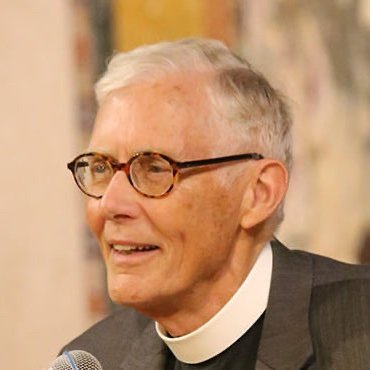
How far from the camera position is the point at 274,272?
240 cm

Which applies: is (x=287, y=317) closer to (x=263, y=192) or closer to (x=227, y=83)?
(x=263, y=192)

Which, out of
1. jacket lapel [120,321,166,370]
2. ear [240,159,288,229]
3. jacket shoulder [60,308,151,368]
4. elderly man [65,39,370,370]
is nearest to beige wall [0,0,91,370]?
jacket shoulder [60,308,151,368]

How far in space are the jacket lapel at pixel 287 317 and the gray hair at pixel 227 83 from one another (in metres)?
0.23

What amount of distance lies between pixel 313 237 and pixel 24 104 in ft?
4.38

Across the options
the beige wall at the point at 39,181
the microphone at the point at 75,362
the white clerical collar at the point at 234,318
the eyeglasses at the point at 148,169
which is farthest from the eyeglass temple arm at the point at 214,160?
the beige wall at the point at 39,181

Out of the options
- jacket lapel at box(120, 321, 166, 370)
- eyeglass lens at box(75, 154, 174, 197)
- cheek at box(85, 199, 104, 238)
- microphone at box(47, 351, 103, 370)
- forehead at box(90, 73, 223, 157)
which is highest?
forehead at box(90, 73, 223, 157)

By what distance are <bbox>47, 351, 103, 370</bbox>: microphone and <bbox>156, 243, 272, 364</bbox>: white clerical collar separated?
32 cm

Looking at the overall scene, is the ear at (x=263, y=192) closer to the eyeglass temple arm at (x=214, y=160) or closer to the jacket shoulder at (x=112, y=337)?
the eyeglass temple arm at (x=214, y=160)

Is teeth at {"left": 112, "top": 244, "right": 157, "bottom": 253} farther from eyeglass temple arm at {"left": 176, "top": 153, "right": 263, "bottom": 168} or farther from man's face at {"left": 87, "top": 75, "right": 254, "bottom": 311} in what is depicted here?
eyeglass temple arm at {"left": 176, "top": 153, "right": 263, "bottom": 168}

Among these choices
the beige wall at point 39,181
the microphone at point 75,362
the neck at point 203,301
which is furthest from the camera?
the beige wall at point 39,181

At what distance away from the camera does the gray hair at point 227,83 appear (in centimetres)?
233

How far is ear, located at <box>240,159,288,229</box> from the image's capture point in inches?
93.0

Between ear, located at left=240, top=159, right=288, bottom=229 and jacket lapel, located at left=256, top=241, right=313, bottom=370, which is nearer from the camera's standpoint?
jacket lapel, located at left=256, top=241, right=313, bottom=370

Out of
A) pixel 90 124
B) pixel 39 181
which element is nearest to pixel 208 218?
pixel 90 124
